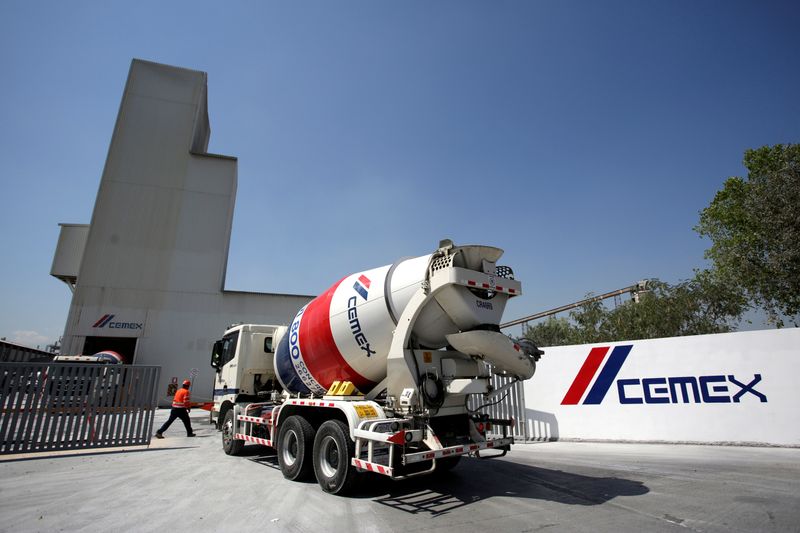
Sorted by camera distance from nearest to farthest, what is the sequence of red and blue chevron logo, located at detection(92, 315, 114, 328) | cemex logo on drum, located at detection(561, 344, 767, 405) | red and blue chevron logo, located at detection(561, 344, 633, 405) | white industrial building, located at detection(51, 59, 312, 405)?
cemex logo on drum, located at detection(561, 344, 767, 405) < red and blue chevron logo, located at detection(561, 344, 633, 405) < red and blue chevron logo, located at detection(92, 315, 114, 328) < white industrial building, located at detection(51, 59, 312, 405)

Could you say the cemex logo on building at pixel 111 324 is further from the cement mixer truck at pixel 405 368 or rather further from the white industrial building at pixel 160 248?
the cement mixer truck at pixel 405 368

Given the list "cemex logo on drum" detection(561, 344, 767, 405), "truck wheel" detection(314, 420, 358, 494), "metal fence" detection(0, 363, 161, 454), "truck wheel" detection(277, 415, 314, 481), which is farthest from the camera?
"cemex logo on drum" detection(561, 344, 767, 405)

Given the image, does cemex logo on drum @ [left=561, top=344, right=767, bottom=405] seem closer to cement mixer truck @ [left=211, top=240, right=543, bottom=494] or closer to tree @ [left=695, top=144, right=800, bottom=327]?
cement mixer truck @ [left=211, top=240, right=543, bottom=494]

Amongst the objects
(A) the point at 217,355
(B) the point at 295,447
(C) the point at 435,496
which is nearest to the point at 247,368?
(A) the point at 217,355

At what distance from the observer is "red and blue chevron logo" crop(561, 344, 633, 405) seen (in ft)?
37.2

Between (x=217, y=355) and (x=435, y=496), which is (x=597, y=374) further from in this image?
(x=217, y=355)

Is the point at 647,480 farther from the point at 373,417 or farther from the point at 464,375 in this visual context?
the point at 373,417

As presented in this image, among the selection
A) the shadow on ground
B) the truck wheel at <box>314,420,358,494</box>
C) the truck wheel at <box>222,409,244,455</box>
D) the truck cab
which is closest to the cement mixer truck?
the truck wheel at <box>314,420,358,494</box>

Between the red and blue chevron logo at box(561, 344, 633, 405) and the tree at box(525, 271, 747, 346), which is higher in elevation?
the tree at box(525, 271, 747, 346)

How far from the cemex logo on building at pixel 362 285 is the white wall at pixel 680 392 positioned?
822 cm

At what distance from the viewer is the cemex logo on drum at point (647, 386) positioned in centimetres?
983

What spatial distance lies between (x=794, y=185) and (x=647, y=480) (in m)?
18.1

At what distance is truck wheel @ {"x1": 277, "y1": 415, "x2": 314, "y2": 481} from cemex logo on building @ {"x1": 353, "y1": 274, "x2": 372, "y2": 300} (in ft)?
7.93

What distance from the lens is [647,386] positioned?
10.8 m
